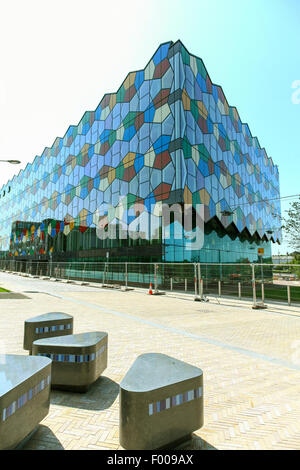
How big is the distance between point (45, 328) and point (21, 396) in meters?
3.12

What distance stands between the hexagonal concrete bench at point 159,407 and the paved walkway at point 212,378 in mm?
358

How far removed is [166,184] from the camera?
23906 millimetres

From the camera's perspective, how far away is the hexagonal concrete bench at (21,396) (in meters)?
2.10

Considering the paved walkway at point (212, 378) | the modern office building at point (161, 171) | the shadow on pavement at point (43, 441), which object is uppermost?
the modern office building at point (161, 171)

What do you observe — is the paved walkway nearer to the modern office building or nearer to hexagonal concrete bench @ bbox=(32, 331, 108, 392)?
hexagonal concrete bench @ bbox=(32, 331, 108, 392)

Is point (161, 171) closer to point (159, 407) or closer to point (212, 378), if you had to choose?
point (212, 378)

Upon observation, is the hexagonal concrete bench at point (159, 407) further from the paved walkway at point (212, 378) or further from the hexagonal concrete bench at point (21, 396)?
the hexagonal concrete bench at point (21, 396)

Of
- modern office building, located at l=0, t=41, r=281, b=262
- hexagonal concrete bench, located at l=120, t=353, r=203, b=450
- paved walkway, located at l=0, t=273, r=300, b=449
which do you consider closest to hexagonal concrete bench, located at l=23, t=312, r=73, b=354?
paved walkway, located at l=0, t=273, r=300, b=449

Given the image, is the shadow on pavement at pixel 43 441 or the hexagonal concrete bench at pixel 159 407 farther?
the shadow on pavement at pixel 43 441

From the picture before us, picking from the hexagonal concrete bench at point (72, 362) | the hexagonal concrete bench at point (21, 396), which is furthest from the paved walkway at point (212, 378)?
the hexagonal concrete bench at point (21, 396)

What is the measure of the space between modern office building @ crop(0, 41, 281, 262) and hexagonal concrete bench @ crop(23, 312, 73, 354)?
18.2 metres

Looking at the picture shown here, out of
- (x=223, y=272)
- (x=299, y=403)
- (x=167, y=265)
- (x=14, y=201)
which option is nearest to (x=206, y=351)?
(x=299, y=403)
